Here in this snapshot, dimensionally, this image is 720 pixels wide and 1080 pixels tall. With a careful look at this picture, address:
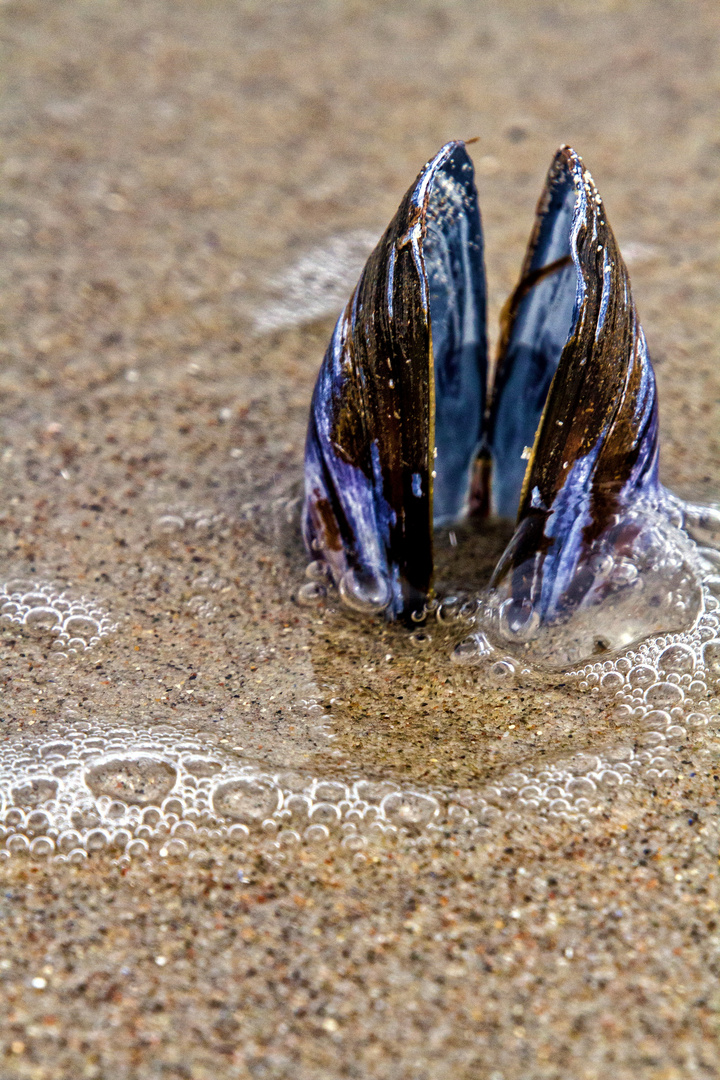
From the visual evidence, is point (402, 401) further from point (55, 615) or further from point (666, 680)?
point (55, 615)

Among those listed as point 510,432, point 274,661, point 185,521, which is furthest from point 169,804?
point 510,432

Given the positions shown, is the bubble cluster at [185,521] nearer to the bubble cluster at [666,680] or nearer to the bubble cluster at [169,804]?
the bubble cluster at [169,804]

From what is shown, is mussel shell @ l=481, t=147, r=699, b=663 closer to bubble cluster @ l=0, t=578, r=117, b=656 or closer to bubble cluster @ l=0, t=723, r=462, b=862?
bubble cluster @ l=0, t=723, r=462, b=862

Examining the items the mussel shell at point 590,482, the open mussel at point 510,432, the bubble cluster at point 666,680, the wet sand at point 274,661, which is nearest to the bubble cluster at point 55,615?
the wet sand at point 274,661

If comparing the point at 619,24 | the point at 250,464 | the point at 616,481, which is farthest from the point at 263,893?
the point at 619,24

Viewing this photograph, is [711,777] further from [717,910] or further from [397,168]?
[397,168]
